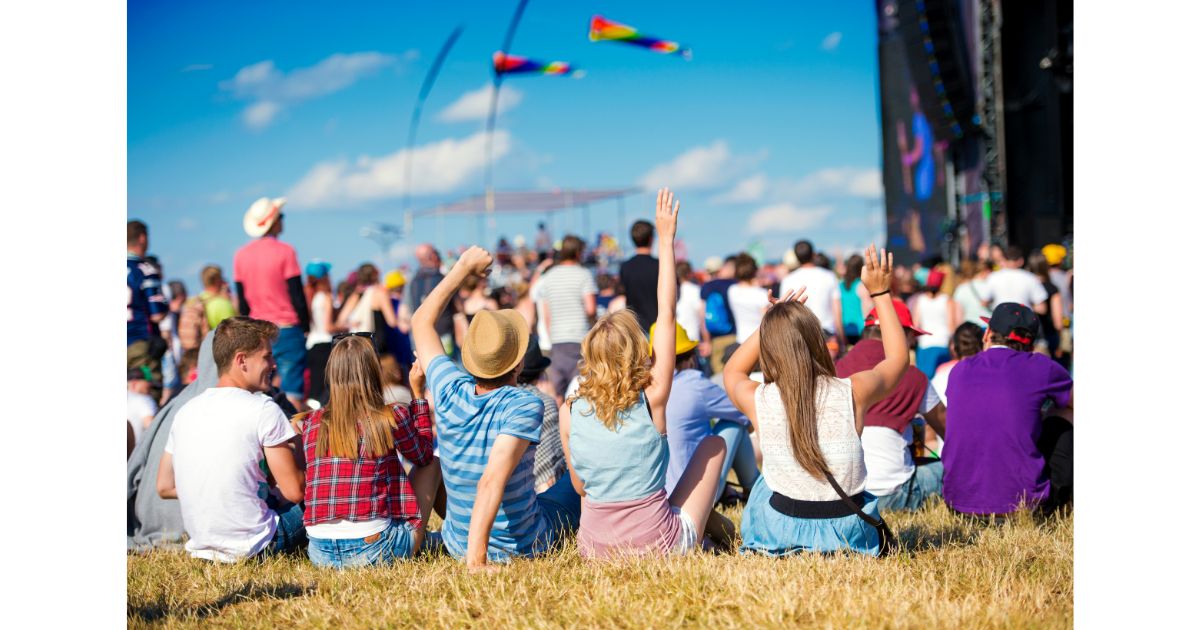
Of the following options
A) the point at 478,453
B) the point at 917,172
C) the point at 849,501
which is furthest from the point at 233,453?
the point at 917,172

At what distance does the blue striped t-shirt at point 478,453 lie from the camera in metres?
3.98

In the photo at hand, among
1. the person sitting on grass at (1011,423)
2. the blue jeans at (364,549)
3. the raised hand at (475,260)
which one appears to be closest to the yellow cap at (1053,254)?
the person sitting on grass at (1011,423)

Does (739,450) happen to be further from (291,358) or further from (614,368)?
(291,358)

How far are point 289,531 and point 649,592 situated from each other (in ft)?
6.54

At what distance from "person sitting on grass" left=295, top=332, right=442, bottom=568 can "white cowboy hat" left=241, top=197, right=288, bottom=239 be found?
9.74ft

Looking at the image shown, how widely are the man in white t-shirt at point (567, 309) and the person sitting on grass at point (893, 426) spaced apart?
361 centimetres

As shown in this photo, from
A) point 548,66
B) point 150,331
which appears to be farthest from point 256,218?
point 548,66

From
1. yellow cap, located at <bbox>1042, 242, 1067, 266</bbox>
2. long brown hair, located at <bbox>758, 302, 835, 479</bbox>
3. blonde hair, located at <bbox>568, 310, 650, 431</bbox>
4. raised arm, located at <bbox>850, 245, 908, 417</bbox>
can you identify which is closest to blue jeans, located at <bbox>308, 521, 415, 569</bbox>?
blonde hair, located at <bbox>568, 310, 650, 431</bbox>

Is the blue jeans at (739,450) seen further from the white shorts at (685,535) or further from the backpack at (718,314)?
the backpack at (718,314)

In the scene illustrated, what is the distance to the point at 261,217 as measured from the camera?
6953 millimetres

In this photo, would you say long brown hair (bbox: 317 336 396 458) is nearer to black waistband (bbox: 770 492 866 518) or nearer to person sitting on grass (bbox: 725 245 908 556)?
person sitting on grass (bbox: 725 245 908 556)
